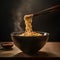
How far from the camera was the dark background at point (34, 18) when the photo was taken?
1.77 m

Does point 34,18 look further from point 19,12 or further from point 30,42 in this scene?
point 30,42

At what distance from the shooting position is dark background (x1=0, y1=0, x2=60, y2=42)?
5.82 feet

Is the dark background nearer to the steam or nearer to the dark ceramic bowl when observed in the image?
the steam

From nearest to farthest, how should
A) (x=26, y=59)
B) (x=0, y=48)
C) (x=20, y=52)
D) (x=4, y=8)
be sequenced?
(x=26, y=59) < (x=20, y=52) < (x=0, y=48) < (x=4, y=8)

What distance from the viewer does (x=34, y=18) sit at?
1791 millimetres

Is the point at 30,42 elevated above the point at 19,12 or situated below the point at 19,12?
below

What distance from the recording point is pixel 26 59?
117 centimetres

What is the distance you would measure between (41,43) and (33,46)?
0.06 metres

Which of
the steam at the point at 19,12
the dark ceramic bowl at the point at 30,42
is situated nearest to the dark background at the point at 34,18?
the steam at the point at 19,12

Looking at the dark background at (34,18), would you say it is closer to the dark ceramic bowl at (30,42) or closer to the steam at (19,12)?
the steam at (19,12)

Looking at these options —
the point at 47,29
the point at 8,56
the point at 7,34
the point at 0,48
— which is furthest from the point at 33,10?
the point at 8,56

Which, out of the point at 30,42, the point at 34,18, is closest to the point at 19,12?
the point at 34,18

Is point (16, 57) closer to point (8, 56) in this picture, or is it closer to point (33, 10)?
point (8, 56)

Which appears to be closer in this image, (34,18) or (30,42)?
(30,42)
